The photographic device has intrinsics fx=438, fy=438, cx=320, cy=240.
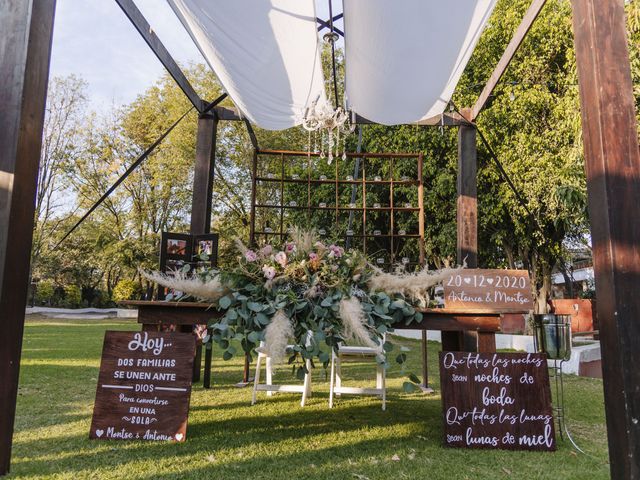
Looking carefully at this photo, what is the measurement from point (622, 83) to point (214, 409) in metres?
3.00

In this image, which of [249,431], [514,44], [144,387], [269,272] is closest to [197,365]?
[249,431]

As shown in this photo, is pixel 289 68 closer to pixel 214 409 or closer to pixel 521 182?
pixel 214 409

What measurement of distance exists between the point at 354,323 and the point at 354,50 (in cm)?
205

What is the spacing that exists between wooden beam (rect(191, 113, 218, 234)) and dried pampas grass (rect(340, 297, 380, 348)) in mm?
2405

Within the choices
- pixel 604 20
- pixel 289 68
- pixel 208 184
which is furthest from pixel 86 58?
pixel 604 20

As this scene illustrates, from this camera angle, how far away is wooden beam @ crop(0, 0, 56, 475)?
5.62ft

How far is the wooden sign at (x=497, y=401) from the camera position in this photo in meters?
2.31

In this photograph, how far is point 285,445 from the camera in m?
2.37

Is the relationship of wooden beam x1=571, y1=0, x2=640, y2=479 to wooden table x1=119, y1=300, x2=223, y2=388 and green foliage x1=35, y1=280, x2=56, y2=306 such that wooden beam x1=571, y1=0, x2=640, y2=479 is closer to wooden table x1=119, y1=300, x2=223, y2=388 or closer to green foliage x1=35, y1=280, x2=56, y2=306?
wooden table x1=119, y1=300, x2=223, y2=388

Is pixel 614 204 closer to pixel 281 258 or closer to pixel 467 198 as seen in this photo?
pixel 281 258

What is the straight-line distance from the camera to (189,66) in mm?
13523

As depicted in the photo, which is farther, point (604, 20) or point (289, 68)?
point (289, 68)

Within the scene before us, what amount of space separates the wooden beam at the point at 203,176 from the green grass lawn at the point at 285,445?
1.55 metres

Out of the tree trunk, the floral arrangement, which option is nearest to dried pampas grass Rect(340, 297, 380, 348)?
the floral arrangement
